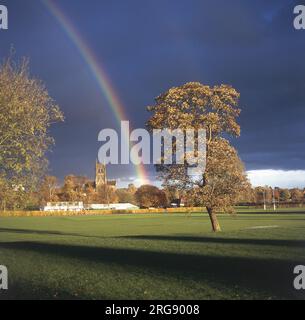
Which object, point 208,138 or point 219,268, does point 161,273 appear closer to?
point 219,268

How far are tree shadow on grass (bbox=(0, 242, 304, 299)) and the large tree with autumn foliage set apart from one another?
15.5 metres

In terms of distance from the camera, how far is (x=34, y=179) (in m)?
27.6

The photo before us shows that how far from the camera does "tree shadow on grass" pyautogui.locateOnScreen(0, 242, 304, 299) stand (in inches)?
578

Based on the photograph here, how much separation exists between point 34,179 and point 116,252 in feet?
19.5

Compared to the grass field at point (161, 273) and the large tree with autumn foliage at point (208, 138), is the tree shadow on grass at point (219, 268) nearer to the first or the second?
the grass field at point (161, 273)

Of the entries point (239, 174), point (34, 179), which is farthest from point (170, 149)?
point (34, 179)

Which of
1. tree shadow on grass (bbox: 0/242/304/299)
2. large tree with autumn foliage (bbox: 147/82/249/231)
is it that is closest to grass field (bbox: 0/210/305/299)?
tree shadow on grass (bbox: 0/242/304/299)

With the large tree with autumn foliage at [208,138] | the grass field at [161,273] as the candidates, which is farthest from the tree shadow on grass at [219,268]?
the large tree with autumn foliage at [208,138]

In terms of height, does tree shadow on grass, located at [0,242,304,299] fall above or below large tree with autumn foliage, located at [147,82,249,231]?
below

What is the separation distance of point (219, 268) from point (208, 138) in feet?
79.3

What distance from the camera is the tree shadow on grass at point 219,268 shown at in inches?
578

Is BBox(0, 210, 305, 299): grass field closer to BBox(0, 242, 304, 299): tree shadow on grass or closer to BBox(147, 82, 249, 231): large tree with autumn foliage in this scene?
BBox(0, 242, 304, 299): tree shadow on grass

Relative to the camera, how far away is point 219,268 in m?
18.7
